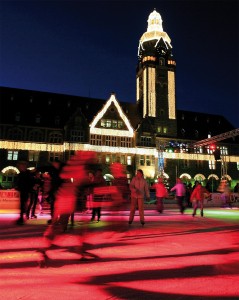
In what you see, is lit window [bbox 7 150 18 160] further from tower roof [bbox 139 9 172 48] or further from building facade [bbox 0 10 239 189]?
tower roof [bbox 139 9 172 48]

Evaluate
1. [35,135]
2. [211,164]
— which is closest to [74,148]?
[35,135]

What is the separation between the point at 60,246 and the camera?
6625 mm

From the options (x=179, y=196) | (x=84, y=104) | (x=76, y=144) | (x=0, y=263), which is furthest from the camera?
(x=84, y=104)

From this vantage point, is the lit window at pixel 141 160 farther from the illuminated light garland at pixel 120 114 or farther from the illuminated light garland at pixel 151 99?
the illuminated light garland at pixel 151 99

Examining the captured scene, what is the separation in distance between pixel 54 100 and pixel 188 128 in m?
23.2

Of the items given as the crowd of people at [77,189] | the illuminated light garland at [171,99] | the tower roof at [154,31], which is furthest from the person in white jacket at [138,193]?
the tower roof at [154,31]

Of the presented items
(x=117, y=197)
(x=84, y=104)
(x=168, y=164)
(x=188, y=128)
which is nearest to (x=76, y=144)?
(x=84, y=104)

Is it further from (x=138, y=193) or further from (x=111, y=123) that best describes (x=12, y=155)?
(x=138, y=193)

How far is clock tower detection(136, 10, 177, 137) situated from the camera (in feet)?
167

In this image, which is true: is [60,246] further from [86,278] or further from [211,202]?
[211,202]

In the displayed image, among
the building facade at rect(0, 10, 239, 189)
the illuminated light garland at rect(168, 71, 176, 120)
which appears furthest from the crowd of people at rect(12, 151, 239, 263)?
the illuminated light garland at rect(168, 71, 176, 120)

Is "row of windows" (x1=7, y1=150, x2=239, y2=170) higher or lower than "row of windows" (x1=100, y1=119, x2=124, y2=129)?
below

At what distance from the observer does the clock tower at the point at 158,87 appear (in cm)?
5100

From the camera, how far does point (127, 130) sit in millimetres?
47375
